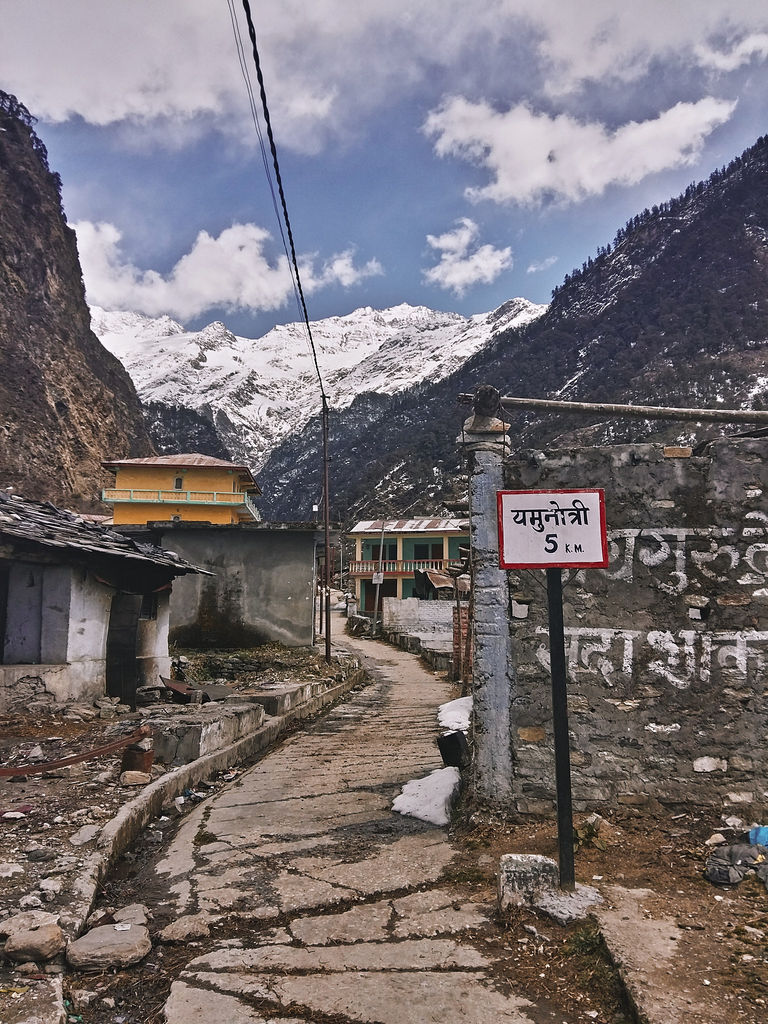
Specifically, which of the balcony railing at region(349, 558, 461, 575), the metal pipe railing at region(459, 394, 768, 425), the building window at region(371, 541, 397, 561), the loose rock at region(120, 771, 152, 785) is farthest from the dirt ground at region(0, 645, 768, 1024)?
the building window at region(371, 541, 397, 561)

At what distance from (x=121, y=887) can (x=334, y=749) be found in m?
4.54

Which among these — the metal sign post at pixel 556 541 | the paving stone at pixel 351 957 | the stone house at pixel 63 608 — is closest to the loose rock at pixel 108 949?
the paving stone at pixel 351 957

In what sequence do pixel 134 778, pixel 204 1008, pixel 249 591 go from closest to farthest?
pixel 204 1008
pixel 134 778
pixel 249 591

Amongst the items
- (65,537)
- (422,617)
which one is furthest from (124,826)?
(422,617)

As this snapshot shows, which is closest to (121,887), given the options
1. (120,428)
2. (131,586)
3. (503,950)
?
(503,950)

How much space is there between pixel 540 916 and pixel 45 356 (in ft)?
168

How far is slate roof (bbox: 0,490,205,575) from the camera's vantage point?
911 centimetres

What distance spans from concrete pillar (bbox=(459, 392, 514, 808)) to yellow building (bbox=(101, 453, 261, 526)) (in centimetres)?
3517

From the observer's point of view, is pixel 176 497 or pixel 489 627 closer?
pixel 489 627

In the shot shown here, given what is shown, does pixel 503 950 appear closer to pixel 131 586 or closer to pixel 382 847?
pixel 382 847

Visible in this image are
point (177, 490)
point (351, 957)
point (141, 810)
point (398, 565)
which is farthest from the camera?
point (398, 565)

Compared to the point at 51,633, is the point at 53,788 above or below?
below

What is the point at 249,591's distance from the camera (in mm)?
18969

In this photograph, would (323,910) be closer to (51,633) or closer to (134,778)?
(134,778)
